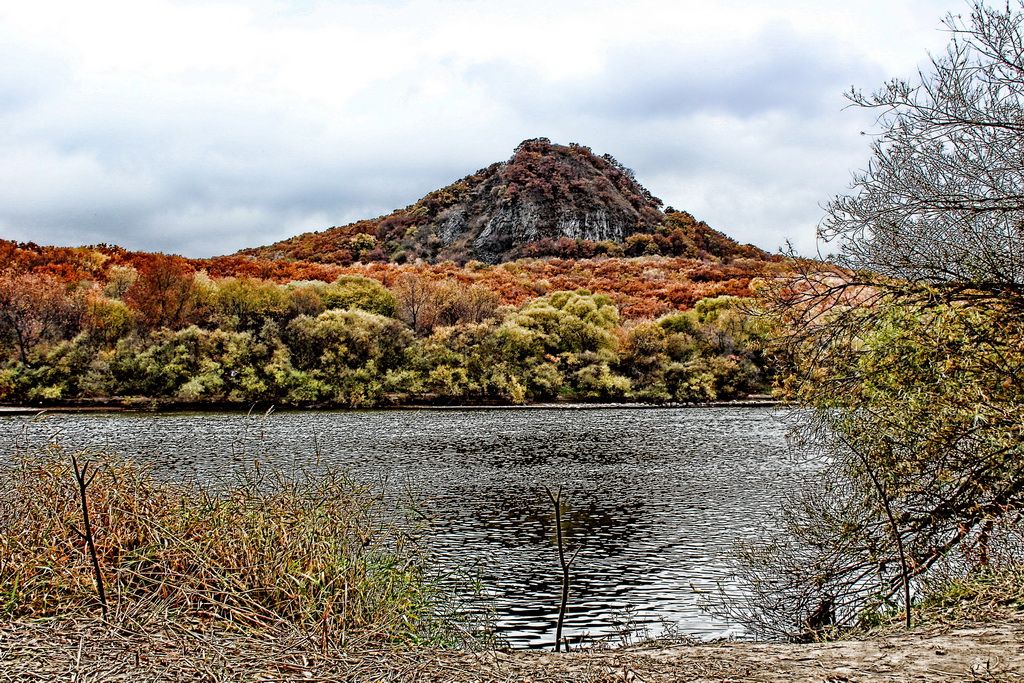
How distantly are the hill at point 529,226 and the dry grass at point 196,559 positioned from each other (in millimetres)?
90700

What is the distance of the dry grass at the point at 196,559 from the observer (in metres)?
5.82

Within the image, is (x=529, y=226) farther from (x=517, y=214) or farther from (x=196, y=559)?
(x=196, y=559)

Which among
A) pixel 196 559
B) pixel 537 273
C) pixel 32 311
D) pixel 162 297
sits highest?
pixel 537 273

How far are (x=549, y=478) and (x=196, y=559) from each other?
15.5m

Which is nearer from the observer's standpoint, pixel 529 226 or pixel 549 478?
pixel 549 478

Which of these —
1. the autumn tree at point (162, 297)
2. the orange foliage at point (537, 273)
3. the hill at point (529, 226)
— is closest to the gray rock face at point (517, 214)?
the hill at point (529, 226)

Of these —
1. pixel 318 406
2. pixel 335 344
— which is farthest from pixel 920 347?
pixel 335 344

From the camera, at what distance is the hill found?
99875mm

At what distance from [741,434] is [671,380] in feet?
62.5

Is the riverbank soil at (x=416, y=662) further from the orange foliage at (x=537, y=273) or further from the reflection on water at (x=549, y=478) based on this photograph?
the orange foliage at (x=537, y=273)

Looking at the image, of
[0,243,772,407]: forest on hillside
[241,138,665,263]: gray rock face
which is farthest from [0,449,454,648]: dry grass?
[241,138,665,263]: gray rock face

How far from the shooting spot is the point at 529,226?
105m

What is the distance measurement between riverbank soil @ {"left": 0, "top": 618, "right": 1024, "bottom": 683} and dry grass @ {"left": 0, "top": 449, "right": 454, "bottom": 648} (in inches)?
10.1

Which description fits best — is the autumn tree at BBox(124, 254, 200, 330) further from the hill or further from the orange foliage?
the hill
